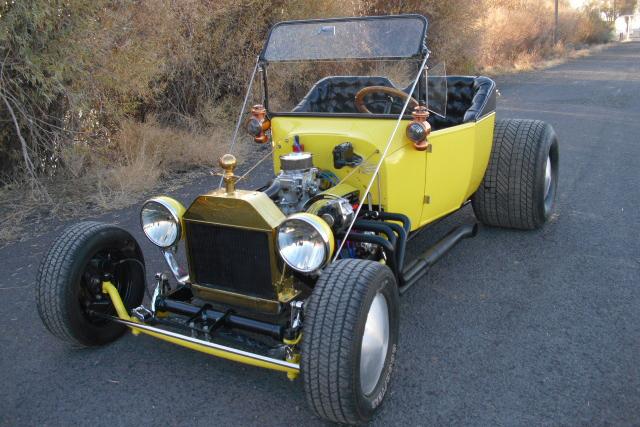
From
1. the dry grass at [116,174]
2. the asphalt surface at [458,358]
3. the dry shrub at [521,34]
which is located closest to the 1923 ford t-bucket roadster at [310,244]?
the asphalt surface at [458,358]

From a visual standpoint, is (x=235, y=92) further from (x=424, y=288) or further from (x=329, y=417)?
(x=329, y=417)

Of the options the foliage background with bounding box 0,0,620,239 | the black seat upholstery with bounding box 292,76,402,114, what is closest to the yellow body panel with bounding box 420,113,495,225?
the black seat upholstery with bounding box 292,76,402,114

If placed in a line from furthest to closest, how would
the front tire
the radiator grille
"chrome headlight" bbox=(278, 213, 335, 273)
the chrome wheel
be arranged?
1. the chrome wheel
2. the radiator grille
3. "chrome headlight" bbox=(278, 213, 335, 273)
4. the front tire

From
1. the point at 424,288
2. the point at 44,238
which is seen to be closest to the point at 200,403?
the point at 424,288

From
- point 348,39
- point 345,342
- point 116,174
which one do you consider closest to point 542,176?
point 348,39

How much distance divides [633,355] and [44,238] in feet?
15.3

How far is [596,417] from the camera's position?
262cm

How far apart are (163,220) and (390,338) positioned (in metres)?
1.39

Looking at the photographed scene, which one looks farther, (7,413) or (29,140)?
(29,140)

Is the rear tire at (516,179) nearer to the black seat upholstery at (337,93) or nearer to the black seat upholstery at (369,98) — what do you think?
the black seat upholstery at (369,98)

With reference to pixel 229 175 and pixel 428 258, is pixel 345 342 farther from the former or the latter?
pixel 428 258

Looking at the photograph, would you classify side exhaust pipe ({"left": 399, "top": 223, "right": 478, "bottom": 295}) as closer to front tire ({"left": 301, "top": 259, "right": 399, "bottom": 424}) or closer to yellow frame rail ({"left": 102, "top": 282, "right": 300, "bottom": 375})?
front tire ({"left": 301, "top": 259, "right": 399, "bottom": 424})

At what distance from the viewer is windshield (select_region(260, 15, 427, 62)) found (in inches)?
143

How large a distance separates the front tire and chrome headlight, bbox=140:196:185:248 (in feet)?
3.27
